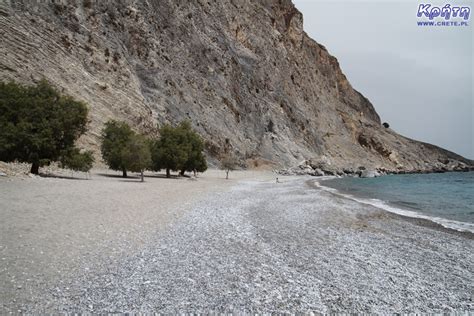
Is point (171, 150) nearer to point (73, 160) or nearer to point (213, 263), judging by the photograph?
point (73, 160)

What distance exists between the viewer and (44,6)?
4959 cm

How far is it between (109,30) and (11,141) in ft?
125

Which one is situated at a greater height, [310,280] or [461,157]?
[461,157]

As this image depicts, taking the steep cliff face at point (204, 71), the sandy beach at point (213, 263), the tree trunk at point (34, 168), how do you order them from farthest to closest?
the steep cliff face at point (204, 71) → the tree trunk at point (34, 168) → the sandy beach at point (213, 263)

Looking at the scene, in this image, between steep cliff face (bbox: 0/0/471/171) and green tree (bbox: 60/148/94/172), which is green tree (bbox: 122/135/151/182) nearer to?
green tree (bbox: 60/148/94/172)

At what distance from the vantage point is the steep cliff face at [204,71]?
47219 millimetres

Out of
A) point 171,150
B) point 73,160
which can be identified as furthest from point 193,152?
point 73,160

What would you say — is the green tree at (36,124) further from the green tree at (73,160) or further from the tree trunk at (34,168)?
the green tree at (73,160)

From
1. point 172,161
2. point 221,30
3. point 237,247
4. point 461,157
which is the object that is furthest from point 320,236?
point 461,157

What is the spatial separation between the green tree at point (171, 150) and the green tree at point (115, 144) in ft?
17.1

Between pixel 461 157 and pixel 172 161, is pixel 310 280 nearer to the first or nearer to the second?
pixel 172 161

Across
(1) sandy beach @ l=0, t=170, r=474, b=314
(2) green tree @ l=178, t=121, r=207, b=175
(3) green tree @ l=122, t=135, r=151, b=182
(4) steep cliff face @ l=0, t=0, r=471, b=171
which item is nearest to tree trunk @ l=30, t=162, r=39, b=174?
(3) green tree @ l=122, t=135, r=151, b=182

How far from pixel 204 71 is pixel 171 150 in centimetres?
3620

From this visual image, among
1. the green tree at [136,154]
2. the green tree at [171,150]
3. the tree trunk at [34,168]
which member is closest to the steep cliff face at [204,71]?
the green tree at [171,150]
